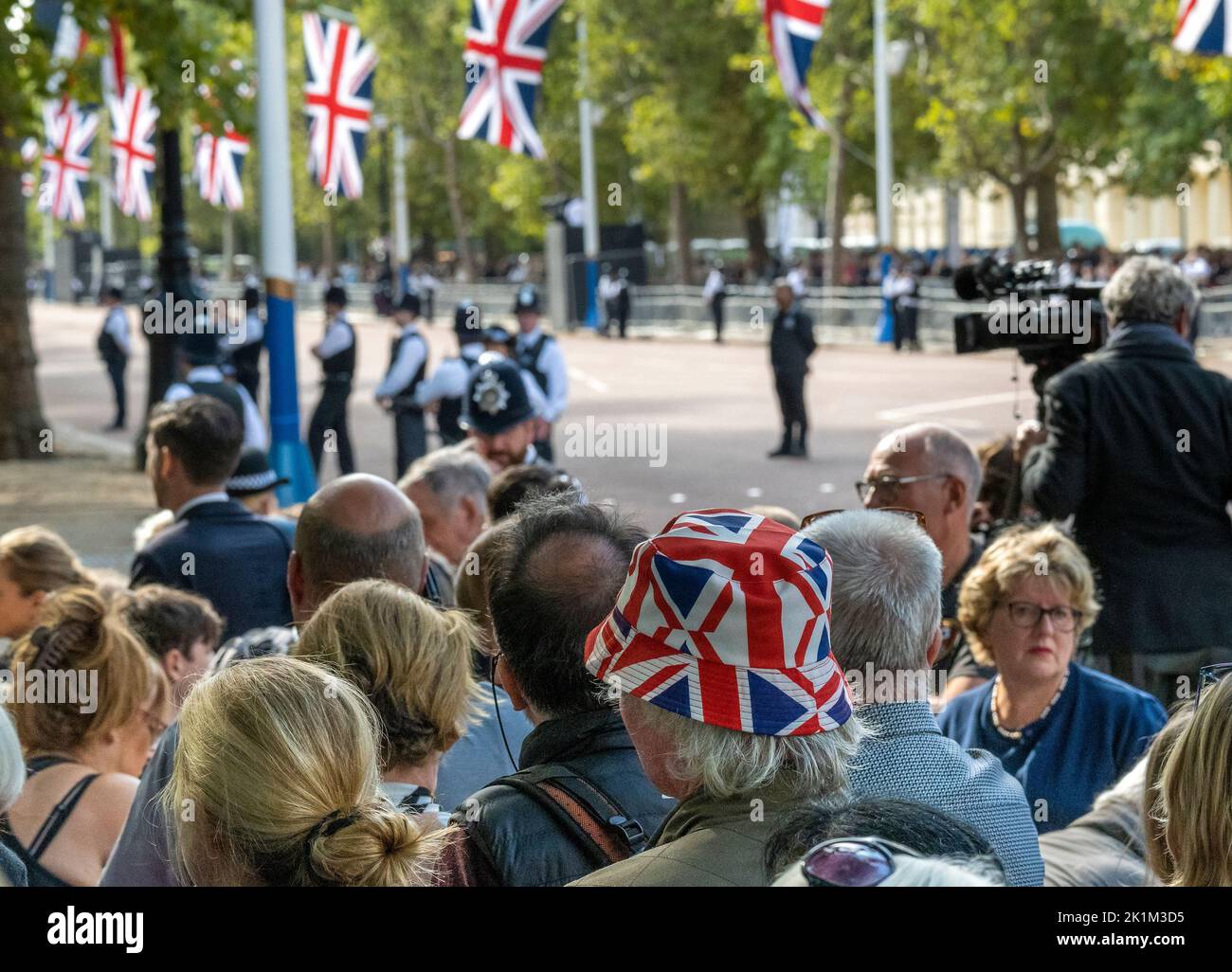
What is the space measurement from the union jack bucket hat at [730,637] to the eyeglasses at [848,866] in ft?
2.44

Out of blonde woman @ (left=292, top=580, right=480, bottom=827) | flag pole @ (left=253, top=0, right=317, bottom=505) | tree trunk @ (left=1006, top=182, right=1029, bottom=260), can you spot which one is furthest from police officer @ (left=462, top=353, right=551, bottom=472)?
tree trunk @ (left=1006, top=182, right=1029, bottom=260)

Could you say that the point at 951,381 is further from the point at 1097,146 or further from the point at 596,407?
the point at 1097,146

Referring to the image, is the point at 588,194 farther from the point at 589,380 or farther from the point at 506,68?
the point at 506,68

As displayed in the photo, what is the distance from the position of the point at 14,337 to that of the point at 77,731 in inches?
606

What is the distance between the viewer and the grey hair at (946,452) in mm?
4988

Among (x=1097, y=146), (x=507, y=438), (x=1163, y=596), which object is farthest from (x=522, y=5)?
(x=1097, y=146)

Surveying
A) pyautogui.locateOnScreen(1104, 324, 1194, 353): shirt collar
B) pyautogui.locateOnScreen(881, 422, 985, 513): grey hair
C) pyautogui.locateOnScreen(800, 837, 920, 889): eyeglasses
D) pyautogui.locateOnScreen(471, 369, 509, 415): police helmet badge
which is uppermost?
pyautogui.locateOnScreen(1104, 324, 1194, 353): shirt collar

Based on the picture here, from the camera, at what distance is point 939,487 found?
16.4 feet

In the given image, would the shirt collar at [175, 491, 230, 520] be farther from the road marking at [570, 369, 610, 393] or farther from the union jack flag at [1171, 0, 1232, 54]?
the road marking at [570, 369, 610, 393]

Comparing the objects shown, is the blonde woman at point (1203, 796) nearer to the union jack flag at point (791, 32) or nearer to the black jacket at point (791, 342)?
the black jacket at point (791, 342)

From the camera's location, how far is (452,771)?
362 cm

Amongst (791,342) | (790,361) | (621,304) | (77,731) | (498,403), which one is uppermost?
Result: (621,304)

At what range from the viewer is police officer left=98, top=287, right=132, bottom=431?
23.4 metres

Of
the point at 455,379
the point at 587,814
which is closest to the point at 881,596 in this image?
the point at 587,814
